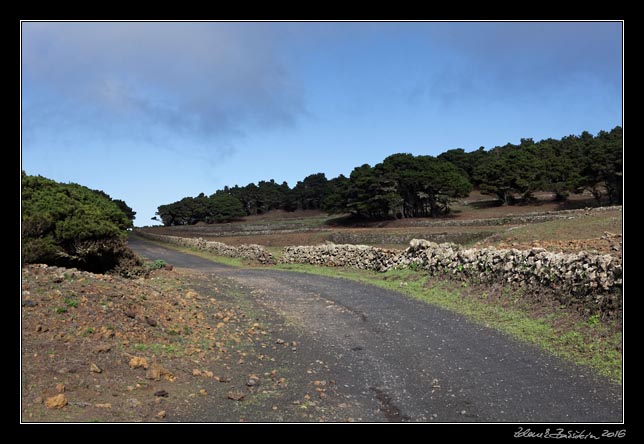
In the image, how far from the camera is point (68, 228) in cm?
1396

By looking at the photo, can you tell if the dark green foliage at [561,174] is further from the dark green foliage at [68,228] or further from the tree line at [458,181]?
the dark green foliage at [68,228]

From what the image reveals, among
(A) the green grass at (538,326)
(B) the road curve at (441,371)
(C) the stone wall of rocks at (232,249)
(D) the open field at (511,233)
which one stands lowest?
(B) the road curve at (441,371)

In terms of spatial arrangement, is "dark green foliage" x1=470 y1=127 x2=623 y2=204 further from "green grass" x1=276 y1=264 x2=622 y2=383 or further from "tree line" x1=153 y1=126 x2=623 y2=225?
"green grass" x1=276 y1=264 x2=622 y2=383

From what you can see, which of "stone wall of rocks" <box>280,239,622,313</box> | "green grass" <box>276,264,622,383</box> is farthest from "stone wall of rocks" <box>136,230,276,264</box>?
"green grass" <box>276,264,622,383</box>

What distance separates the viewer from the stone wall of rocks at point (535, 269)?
932cm

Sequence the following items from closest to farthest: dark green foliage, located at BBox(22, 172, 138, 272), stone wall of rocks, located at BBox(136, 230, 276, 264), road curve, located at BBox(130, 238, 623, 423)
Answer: road curve, located at BBox(130, 238, 623, 423), dark green foliage, located at BBox(22, 172, 138, 272), stone wall of rocks, located at BBox(136, 230, 276, 264)

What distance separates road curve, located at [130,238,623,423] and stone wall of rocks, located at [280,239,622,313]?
2000mm

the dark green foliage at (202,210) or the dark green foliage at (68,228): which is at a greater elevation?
the dark green foliage at (202,210)

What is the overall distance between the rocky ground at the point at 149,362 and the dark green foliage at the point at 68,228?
110 inches

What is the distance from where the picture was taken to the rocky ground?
560 cm

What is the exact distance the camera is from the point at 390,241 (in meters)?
39.0

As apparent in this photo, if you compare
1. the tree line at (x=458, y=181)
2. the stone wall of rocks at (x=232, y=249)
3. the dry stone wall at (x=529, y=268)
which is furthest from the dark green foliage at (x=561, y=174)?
the dry stone wall at (x=529, y=268)

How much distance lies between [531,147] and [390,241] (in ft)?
235

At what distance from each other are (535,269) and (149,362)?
8.97 metres
